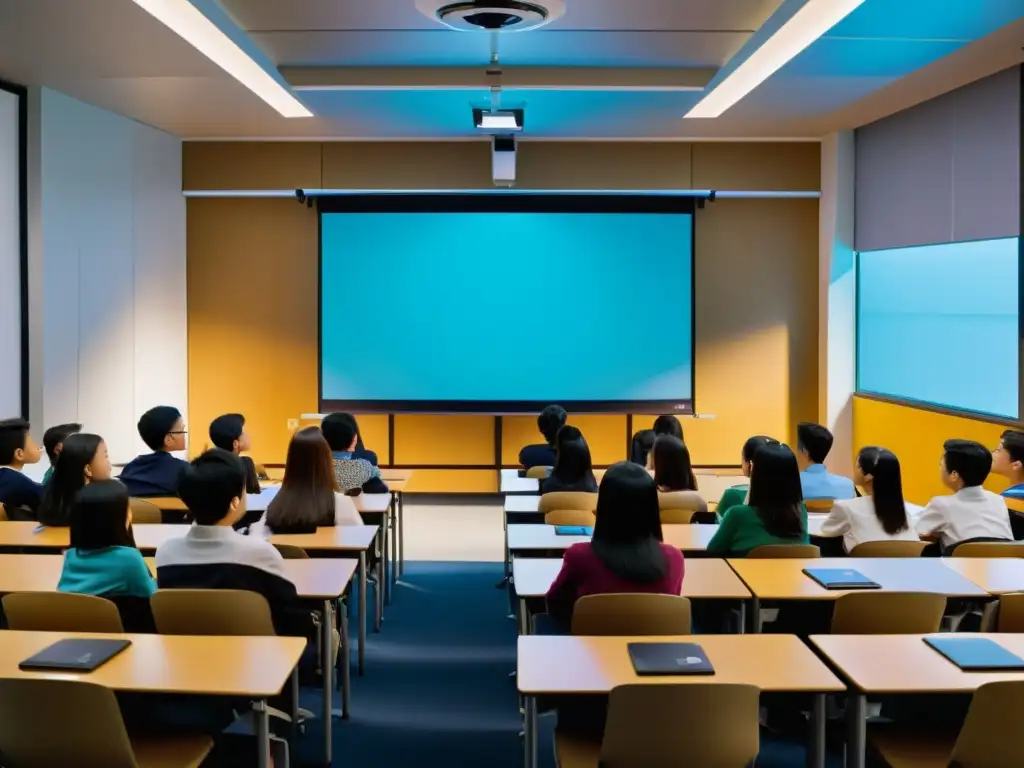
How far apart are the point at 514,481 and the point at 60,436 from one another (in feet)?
8.57

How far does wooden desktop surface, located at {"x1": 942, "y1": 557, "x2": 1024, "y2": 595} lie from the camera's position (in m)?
3.66

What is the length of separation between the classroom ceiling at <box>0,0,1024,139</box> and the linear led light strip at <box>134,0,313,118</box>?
82mm

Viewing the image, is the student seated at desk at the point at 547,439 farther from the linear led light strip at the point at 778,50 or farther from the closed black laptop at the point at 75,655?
the closed black laptop at the point at 75,655

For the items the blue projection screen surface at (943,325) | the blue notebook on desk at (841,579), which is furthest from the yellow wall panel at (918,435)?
the blue notebook on desk at (841,579)

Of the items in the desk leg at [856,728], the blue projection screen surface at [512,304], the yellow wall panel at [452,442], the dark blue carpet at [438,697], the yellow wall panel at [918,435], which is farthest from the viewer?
the yellow wall panel at [452,442]

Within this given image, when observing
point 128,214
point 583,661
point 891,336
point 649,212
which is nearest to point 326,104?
point 128,214

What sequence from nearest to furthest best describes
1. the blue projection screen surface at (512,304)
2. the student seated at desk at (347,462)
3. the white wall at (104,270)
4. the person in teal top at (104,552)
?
the person in teal top at (104,552) → the student seated at desk at (347,462) → the white wall at (104,270) → the blue projection screen surface at (512,304)

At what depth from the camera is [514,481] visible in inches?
253

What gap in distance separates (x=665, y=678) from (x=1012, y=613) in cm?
135

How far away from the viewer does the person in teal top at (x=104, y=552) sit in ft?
10.7

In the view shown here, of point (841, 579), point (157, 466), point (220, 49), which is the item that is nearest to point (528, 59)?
point (220, 49)

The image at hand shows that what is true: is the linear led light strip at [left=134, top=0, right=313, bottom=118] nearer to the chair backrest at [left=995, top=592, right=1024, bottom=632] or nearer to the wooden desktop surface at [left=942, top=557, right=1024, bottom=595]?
the wooden desktop surface at [left=942, top=557, right=1024, bottom=595]

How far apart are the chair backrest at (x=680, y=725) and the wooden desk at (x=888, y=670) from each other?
1.14 feet

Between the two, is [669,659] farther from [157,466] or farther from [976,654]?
[157,466]
